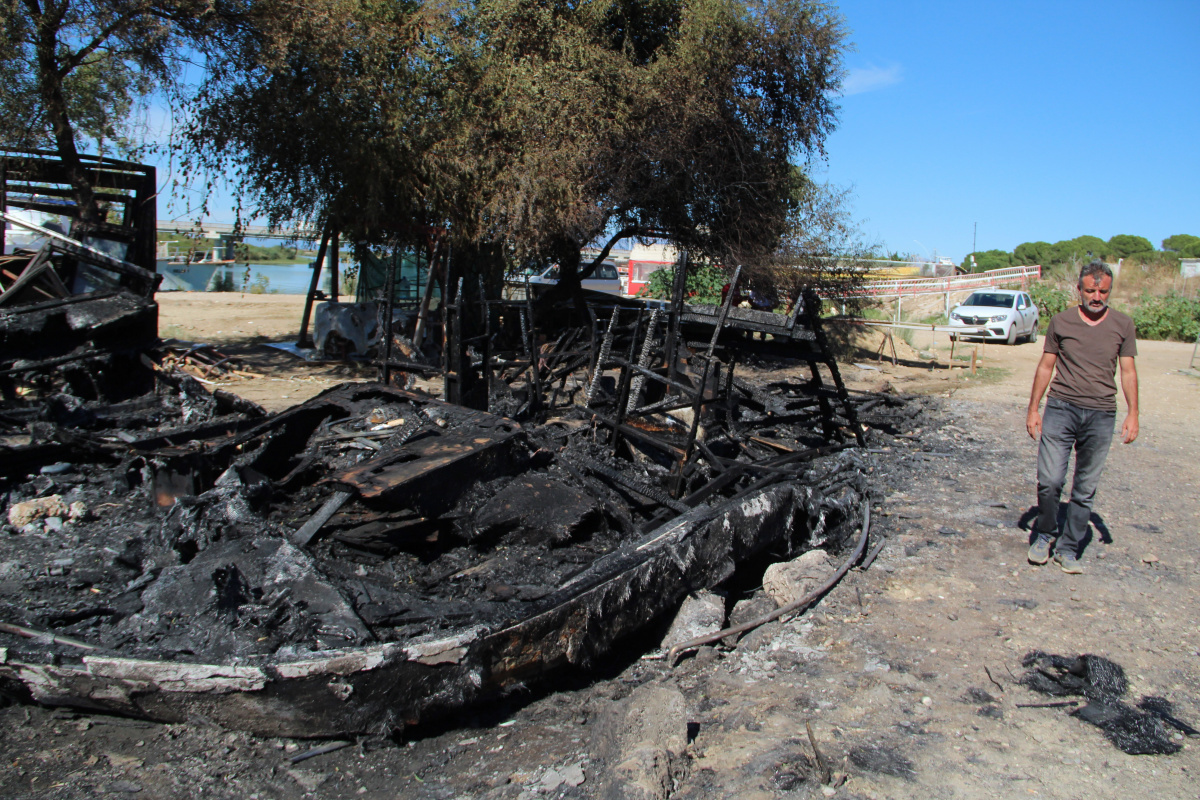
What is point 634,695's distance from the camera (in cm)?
316

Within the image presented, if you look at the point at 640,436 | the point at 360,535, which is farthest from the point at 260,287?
the point at 360,535

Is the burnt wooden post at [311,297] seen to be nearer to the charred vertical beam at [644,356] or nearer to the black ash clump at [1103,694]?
the charred vertical beam at [644,356]

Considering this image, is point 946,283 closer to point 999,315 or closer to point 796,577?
point 999,315

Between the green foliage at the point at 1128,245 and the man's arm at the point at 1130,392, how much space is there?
152 feet

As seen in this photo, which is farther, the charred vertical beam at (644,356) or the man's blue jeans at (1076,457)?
the charred vertical beam at (644,356)

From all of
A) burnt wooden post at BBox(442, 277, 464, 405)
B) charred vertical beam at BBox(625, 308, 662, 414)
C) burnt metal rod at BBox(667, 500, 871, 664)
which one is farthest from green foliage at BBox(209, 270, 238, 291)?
burnt metal rod at BBox(667, 500, 871, 664)

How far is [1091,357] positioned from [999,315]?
16400 millimetres

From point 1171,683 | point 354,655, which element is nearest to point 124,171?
point 354,655

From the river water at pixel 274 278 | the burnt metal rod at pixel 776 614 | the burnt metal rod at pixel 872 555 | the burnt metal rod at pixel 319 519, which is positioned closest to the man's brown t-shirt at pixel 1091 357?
the burnt metal rod at pixel 872 555

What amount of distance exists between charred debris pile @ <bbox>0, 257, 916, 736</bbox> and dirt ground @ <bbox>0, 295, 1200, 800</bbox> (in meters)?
0.18

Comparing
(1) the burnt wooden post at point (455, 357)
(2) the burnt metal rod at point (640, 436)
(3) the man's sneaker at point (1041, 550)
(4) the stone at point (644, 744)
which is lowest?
(4) the stone at point (644, 744)

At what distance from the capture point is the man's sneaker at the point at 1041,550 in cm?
455

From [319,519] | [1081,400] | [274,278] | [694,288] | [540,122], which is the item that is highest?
[540,122]

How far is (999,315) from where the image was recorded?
18.8m
